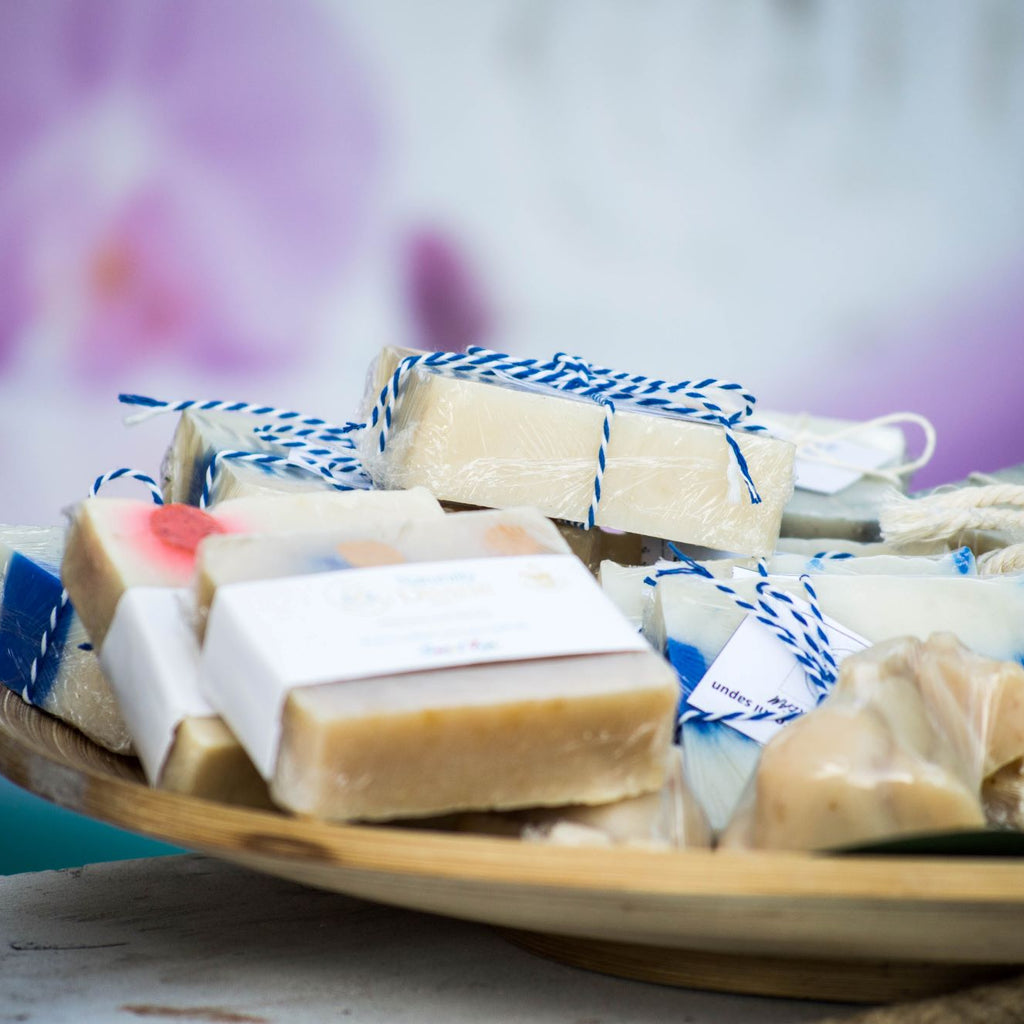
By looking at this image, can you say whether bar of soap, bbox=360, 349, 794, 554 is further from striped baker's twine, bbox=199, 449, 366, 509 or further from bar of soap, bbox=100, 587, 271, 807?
bar of soap, bbox=100, 587, 271, 807

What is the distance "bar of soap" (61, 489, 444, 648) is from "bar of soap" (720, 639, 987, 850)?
13.4 inches

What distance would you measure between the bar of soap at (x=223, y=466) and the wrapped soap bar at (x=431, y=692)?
1.13 feet

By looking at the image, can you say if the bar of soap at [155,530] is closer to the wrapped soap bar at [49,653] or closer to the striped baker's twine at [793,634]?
the wrapped soap bar at [49,653]

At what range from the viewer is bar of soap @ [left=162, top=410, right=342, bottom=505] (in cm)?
115

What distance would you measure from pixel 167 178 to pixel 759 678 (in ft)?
5.49

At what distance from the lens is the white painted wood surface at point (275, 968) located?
0.82m

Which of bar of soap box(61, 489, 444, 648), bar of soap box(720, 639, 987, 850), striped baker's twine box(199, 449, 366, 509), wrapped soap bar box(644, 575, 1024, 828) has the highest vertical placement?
bar of soap box(61, 489, 444, 648)

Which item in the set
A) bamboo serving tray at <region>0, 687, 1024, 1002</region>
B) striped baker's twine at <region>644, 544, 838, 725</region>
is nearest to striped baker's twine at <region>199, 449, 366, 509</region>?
striped baker's twine at <region>644, 544, 838, 725</region>

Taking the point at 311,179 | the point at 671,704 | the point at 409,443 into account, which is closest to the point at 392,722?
the point at 671,704

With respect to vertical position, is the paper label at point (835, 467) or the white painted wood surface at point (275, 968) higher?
the paper label at point (835, 467)

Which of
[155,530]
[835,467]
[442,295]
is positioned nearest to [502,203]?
[442,295]

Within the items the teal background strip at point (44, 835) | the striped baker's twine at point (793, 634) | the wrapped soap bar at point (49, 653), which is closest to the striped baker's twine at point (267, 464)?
the wrapped soap bar at point (49, 653)

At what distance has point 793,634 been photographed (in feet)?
3.39

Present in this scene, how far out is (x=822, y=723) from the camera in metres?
0.76
